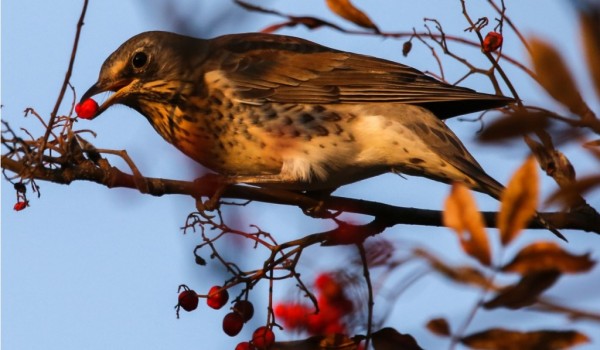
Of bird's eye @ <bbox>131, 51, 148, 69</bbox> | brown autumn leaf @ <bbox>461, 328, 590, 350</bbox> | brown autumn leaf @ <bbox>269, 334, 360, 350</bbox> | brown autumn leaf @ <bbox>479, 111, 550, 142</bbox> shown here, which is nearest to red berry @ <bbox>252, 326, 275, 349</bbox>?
brown autumn leaf @ <bbox>269, 334, 360, 350</bbox>

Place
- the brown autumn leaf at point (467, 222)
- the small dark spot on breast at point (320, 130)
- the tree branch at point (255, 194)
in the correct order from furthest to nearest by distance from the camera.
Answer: the small dark spot on breast at point (320, 130) < the tree branch at point (255, 194) < the brown autumn leaf at point (467, 222)

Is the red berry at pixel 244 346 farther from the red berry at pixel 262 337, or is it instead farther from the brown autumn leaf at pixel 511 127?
the brown autumn leaf at pixel 511 127

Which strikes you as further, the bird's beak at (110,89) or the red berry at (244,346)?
the bird's beak at (110,89)

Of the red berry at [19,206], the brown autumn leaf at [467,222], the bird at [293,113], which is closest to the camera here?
the brown autumn leaf at [467,222]

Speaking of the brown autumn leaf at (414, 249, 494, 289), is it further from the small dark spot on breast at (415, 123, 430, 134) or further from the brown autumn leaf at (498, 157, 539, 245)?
the small dark spot on breast at (415, 123, 430, 134)

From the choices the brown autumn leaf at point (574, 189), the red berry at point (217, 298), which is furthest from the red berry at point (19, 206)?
the brown autumn leaf at point (574, 189)

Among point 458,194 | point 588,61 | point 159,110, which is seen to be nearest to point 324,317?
point 458,194

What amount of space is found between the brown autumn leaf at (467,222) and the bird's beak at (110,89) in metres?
3.14

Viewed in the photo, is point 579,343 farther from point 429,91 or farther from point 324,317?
point 429,91

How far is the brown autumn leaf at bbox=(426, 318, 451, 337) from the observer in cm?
132

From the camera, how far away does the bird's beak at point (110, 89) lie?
4.35 m

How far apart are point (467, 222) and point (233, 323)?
75.4 inches

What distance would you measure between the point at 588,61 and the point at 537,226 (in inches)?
86.9

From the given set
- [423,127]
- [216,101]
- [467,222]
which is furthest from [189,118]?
[467,222]
